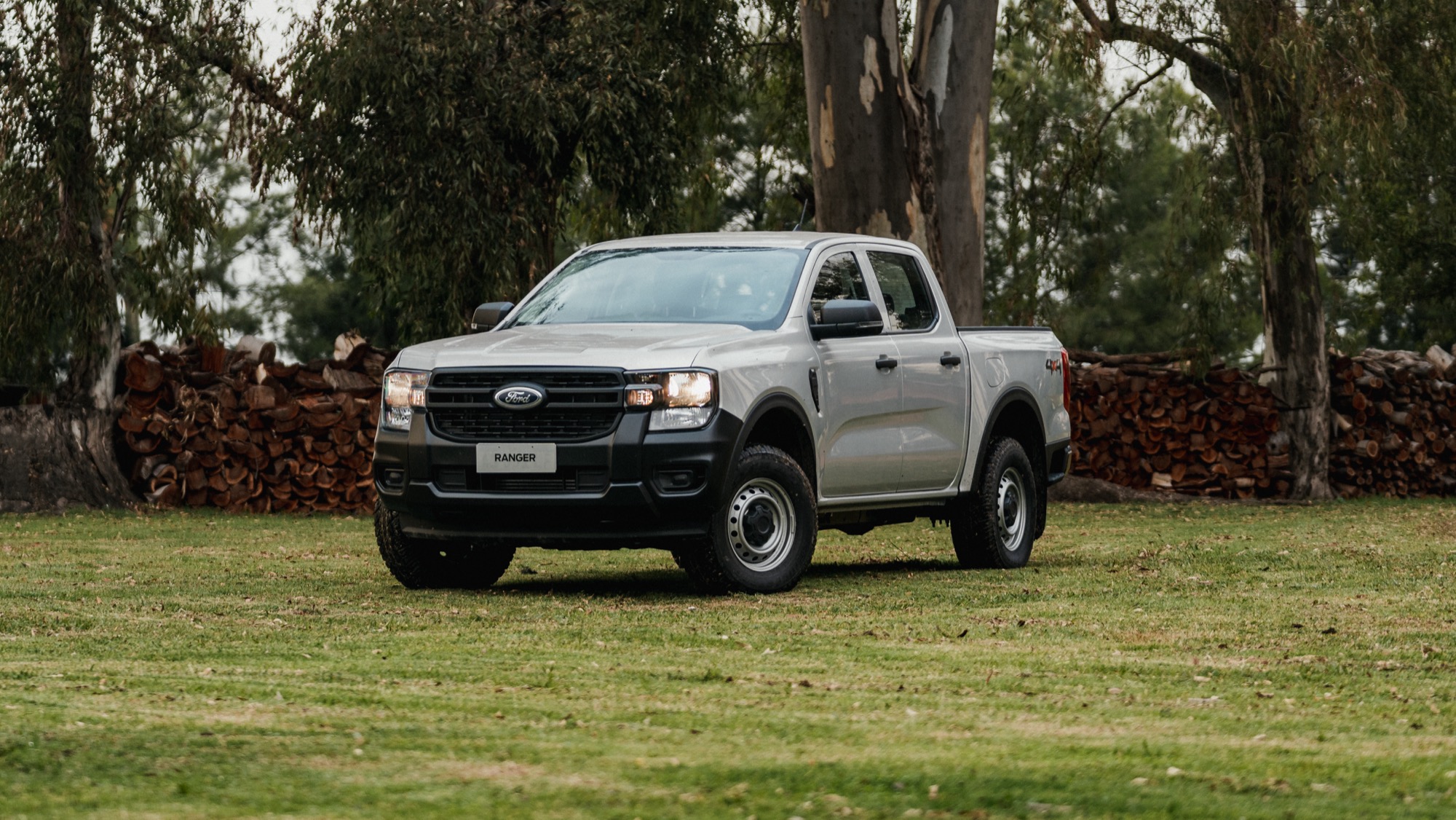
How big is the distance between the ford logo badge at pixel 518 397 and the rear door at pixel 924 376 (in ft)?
8.22

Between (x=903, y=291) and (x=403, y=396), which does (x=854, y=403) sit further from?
(x=403, y=396)

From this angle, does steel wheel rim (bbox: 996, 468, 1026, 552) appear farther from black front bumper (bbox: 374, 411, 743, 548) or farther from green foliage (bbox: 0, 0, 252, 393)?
green foliage (bbox: 0, 0, 252, 393)

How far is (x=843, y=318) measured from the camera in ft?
34.8

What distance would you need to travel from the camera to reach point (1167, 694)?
6.54 m

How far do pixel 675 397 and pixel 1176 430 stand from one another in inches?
616

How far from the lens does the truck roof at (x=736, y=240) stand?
11.2m

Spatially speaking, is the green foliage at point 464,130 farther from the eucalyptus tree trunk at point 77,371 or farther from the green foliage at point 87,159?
the eucalyptus tree trunk at point 77,371

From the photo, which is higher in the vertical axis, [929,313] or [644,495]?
[929,313]

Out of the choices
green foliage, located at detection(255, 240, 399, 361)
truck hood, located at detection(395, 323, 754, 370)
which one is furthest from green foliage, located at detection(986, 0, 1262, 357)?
green foliage, located at detection(255, 240, 399, 361)

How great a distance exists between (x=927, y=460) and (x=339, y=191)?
9.26 metres

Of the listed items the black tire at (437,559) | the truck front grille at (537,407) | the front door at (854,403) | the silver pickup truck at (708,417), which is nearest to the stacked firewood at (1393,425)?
the silver pickup truck at (708,417)

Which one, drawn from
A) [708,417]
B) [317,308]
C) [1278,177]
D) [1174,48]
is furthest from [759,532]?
[317,308]

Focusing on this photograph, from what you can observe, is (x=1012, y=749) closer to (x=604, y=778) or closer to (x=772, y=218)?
(x=604, y=778)

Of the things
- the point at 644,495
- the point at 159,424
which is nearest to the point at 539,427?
the point at 644,495
